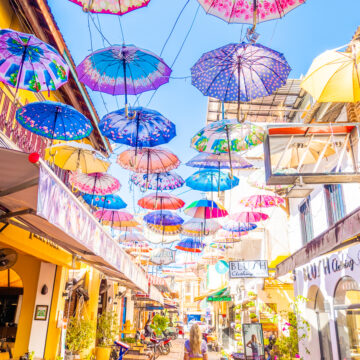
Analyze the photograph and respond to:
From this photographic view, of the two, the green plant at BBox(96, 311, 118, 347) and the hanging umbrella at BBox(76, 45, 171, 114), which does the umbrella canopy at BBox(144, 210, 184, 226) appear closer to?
the green plant at BBox(96, 311, 118, 347)

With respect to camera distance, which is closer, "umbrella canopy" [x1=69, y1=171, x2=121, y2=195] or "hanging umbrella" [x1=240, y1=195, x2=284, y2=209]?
"umbrella canopy" [x1=69, y1=171, x2=121, y2=195]

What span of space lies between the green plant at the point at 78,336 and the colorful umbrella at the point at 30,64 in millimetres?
8236

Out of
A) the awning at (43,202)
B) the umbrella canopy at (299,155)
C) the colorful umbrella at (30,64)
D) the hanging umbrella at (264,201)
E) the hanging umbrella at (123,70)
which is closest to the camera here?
the awning at (43,202)

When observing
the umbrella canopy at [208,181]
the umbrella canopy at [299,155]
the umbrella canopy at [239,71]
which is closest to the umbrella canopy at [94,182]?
the umbrella canopy at [208,181]

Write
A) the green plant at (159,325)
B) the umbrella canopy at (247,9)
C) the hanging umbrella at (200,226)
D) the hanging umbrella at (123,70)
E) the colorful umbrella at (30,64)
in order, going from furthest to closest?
the green plant at (159,325)
the hanging umbrella at (200,226)
the hanging umbrella at (123,70)
the colorful umbrella at (30,64)
the umbrella canopy at (247,9)

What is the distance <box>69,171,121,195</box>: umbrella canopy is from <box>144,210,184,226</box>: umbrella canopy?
3.06 meters

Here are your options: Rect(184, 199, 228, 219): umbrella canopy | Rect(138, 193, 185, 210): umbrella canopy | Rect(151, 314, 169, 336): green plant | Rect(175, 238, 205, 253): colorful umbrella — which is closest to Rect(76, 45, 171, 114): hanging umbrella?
Rect(138, 193, 185, 210): umbrella canopy

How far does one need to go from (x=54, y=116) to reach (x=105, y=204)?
19.0ft

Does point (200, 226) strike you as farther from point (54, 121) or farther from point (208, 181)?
point (54, 121)

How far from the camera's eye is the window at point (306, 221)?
41.0 feet

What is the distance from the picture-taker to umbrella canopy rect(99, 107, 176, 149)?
794 centimetres

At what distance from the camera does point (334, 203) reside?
10109 mm

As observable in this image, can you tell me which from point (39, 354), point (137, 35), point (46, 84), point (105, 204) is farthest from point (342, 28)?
point (39, 354)

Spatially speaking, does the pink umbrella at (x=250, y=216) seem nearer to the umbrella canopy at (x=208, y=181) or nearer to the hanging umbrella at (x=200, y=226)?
the hanging umbrella at (x=200, y=226)
